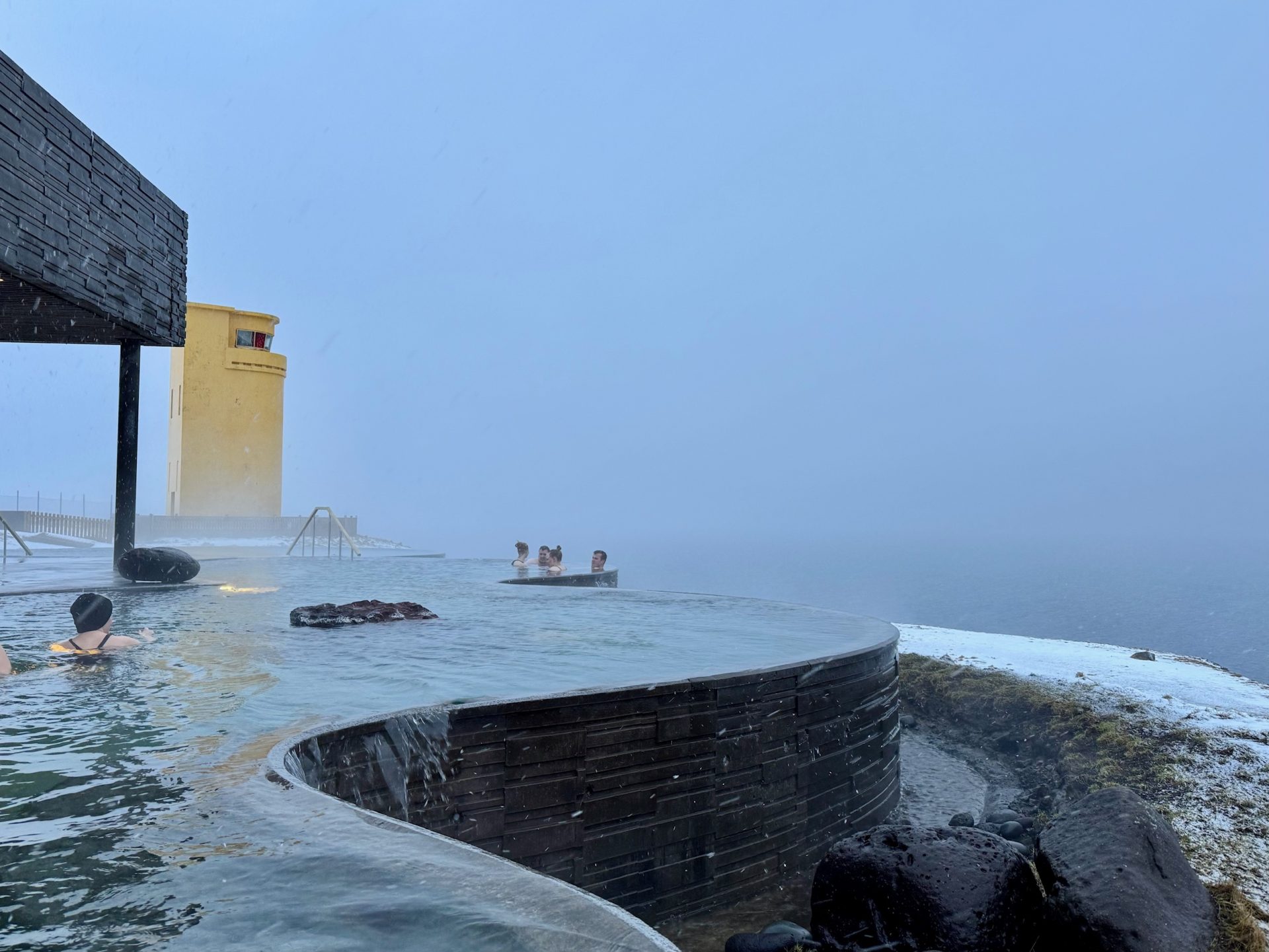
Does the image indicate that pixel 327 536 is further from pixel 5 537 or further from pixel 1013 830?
pixel 1013 830

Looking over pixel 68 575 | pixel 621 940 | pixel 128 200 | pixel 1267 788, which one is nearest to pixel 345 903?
pixel 621 940

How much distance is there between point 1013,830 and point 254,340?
24.5 meters

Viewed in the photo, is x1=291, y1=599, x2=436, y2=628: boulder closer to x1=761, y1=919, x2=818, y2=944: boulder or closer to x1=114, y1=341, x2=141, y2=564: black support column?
x1=761, y1=919, x2=818, y2=944: boulder

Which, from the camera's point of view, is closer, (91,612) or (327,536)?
(91,612)

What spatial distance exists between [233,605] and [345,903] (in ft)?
26.1

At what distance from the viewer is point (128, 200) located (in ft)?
34.9

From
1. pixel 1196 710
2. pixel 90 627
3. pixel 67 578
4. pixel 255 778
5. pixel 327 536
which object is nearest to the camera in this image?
pixel 255 778

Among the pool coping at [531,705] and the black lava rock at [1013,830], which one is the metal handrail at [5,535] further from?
the black lava rock at [1013,830]

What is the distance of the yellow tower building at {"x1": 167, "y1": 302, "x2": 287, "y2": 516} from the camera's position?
25156 millimetres

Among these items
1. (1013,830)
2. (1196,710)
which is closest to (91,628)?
(1013,830)

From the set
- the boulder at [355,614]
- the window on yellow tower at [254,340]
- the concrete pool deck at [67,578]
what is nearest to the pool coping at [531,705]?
the boulder at [355,614]

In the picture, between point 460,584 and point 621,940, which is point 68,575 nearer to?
point 460,584

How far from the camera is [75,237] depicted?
9.31 m

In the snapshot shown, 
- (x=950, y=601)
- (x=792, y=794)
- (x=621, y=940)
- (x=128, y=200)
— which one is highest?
(x=128, y=200)
